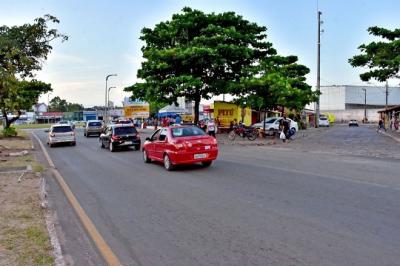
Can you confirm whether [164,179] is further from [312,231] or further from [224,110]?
[224,110]

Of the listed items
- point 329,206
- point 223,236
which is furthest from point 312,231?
point 329,206

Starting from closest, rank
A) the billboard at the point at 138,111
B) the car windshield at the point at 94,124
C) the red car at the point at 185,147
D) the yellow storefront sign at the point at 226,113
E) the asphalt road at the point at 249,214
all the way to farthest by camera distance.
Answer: the asphalt road at the point at 249,214 → the red car at the point at 185,147 → the yellow storefront sign at the point at 226,113 → the car windshield at the point at 94,124 → the billboard at the point at 138,111

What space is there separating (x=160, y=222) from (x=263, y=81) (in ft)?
79.5

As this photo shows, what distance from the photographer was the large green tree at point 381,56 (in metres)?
26.6

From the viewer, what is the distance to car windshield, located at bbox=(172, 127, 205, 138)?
611 inches

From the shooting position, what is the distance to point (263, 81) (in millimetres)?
30875

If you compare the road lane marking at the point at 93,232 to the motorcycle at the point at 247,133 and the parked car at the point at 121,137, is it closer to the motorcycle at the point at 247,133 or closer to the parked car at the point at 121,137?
the parked car at the point at 121,137

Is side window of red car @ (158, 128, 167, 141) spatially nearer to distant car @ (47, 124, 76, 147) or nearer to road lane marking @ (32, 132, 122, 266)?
road lane marking @ (32, 132, 122, 266)

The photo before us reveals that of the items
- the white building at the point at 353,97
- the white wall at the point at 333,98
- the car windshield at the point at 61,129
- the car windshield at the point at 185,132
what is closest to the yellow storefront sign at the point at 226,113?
the car windshield at the point at 61,129

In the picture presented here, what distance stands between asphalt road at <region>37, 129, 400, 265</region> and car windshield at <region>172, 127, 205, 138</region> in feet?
5.00

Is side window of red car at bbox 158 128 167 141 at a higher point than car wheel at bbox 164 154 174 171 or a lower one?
higher

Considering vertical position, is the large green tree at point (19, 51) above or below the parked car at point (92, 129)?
above

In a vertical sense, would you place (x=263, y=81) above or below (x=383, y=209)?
above

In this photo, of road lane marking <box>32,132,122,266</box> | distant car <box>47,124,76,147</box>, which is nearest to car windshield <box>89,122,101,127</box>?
distant car <box>47,124,76,147</box>
